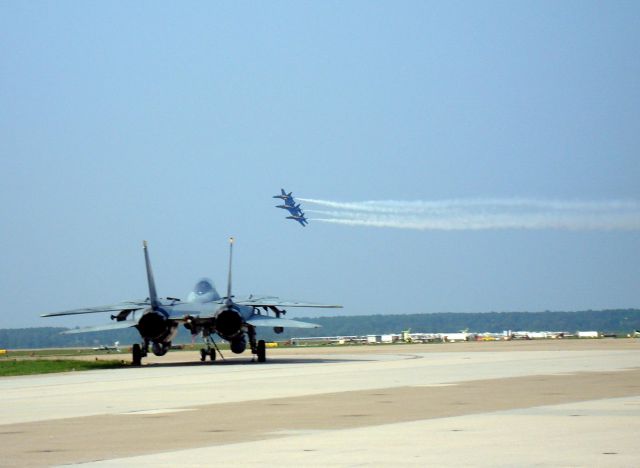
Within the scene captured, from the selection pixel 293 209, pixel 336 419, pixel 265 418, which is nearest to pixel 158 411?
pixel 265 418

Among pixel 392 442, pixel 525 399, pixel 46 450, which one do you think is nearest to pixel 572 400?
pixel 525 399

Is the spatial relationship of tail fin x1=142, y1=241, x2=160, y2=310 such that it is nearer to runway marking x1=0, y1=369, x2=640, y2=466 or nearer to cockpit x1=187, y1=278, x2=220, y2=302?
cockpit x1=187, y1=278, x2=220, y2=302

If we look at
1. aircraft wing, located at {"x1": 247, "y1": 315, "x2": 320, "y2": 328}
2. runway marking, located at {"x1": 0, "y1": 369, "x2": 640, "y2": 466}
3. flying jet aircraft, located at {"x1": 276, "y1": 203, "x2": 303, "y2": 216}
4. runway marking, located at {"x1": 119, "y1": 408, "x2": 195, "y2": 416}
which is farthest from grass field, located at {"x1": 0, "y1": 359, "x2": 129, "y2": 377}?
flying jet aircraft, located at {"x1": 276, "y1": 203, "x2": 303, "y2": 216}

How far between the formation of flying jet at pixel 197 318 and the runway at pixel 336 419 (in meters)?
10.3

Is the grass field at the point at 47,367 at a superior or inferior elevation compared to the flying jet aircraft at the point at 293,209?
inferior

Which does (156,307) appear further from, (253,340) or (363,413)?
(363,413)

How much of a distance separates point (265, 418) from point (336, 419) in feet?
4.78

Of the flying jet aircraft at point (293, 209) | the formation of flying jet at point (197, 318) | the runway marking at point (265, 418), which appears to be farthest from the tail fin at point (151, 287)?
the flying jet aircraft at point (293, 209)

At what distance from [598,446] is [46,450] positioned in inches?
307

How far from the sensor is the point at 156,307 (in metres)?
47.5

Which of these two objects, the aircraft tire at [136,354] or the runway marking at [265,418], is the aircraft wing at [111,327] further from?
the runway marking at [265,418]

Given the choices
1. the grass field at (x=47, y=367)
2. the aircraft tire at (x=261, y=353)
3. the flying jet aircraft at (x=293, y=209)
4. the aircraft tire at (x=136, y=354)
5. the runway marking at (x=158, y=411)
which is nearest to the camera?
the runway marking at (x=158, y=411)

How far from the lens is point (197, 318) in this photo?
1868 inches

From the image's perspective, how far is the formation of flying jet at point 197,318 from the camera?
47.4m
